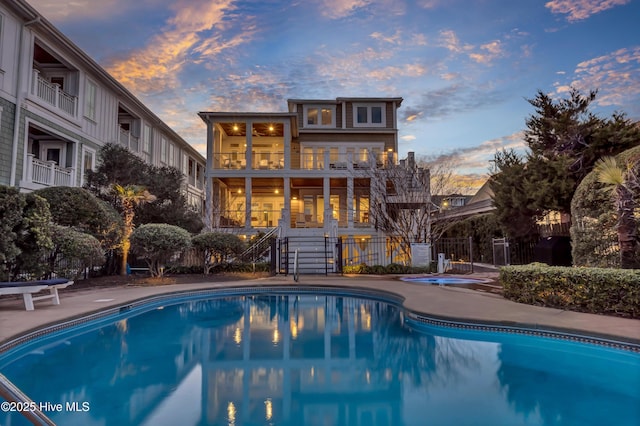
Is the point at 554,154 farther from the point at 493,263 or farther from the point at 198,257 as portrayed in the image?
the point at 198,257

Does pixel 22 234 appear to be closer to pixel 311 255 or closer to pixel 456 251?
pixel 311 255

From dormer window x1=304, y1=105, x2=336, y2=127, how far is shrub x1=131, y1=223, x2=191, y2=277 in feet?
42.1

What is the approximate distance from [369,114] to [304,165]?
5.63 m

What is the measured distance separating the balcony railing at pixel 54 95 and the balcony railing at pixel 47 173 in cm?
240

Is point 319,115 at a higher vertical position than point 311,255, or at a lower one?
higher

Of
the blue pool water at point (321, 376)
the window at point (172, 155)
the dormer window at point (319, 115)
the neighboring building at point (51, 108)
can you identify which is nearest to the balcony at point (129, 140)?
the neighboring building at point (51, 108)

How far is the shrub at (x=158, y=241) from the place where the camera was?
1227cm

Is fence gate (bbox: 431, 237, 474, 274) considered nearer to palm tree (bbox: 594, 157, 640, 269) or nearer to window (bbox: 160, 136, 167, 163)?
palm tree (bbox: 594, 157, 640, 269)

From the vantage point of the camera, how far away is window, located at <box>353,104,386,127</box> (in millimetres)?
22953

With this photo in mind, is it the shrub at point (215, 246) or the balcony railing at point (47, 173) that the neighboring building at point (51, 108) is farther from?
the shrub at point (215, 246)

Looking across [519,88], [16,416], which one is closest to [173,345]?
[16,416]

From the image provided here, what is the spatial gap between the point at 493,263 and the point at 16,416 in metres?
19.4

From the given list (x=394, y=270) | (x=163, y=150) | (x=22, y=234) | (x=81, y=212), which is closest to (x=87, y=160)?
(x=81, y=212)

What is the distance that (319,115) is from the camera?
23.1 m
